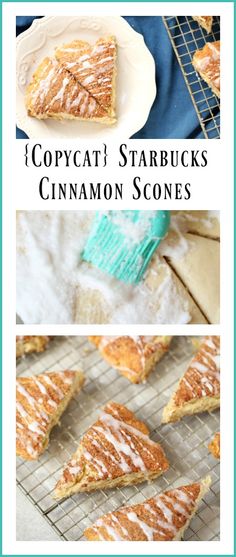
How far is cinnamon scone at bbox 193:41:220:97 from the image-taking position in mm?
1830

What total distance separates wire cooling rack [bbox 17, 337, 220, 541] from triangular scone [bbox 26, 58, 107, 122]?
0.51 m

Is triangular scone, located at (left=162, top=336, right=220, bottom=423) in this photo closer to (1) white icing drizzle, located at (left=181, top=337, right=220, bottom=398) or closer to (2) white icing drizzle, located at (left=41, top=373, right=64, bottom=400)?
(1) white icing drizzle, located at (left=181, top=337, right=220, bottom=398)

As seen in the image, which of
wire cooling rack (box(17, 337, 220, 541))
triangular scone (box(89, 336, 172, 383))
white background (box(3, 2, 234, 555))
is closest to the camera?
white background (box(3, 2, 234, 555))

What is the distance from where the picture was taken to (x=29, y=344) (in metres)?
2.03

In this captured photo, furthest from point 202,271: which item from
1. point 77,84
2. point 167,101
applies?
point 77,84

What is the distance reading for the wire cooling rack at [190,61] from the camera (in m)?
1.85

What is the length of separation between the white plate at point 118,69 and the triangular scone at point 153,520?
2.38ft

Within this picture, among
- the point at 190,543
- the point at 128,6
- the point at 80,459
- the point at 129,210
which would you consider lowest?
the point at 190,543

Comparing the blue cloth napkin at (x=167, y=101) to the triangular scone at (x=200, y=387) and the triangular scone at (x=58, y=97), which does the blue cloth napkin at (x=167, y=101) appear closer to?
the triangular scone at (x=58, y=97)

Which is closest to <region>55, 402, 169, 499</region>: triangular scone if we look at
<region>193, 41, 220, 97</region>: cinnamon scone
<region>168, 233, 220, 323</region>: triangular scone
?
<region>168, 233, 220, 323</region>: triangular scone

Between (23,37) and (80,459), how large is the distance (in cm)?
85
